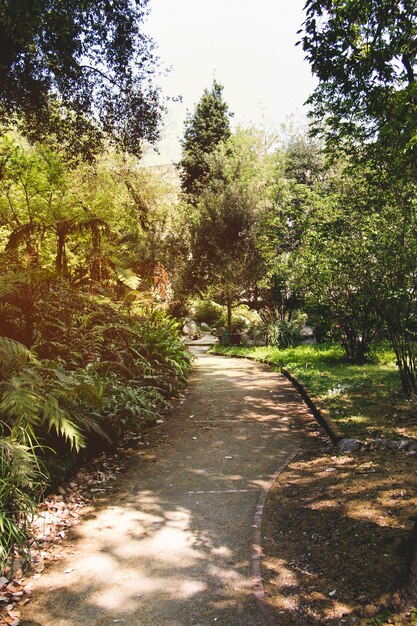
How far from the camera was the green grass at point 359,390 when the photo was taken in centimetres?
568

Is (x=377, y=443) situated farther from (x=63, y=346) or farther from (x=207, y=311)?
(x=207, y=311)

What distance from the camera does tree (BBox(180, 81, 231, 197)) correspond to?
30.0 meters

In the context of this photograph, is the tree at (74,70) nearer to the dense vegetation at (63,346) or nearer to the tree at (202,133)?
the dense vegetation at (63,346)

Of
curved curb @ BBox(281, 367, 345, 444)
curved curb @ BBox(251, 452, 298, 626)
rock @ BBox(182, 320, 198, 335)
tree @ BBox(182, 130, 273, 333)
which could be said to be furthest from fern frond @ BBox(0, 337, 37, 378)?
rock @ BBox(182, 320, 198, 335)

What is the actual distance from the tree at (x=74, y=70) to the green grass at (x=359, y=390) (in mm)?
6371

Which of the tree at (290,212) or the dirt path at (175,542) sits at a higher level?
the tree at (290,212)

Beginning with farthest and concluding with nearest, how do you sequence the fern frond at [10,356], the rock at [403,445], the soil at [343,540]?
1. the rock at [403,445]
2. the fern frond at [10,356]
3. the soil at [343,540]

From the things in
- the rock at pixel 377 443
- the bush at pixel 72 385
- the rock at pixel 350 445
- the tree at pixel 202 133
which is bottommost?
the rock at pixel 350 445

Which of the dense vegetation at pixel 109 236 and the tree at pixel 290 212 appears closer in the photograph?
the dense vegetation at pixel 109 236

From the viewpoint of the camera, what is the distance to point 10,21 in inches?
A: 246

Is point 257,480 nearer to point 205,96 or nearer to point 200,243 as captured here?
point 200,243

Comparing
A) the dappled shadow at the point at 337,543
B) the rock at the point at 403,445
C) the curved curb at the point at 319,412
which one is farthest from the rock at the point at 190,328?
the dappled shadow at the point at 337,543

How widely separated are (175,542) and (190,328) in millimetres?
22684

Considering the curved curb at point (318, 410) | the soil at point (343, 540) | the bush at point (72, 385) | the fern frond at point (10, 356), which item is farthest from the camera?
the curved curb at point (318, 410)
